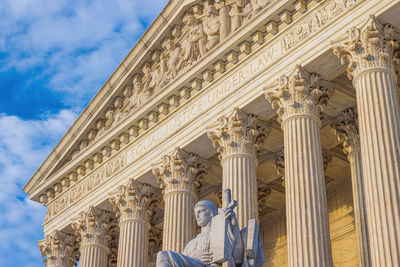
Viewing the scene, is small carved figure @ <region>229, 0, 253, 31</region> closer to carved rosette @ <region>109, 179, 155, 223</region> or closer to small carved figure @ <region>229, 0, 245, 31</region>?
small carved figure @ <region>229, 0, 245, 31</region>

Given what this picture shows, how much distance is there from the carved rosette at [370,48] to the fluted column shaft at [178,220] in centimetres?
808

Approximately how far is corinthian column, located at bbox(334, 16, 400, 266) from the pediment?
3672 mm

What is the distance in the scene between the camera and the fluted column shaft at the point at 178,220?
2564cm

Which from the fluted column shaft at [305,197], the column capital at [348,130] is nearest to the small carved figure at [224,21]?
the column capital at [348,130]

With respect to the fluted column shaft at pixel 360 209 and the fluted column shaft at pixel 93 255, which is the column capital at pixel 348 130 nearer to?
the fluted column shaft at pixel 360 209

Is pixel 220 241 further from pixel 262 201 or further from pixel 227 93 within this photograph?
pixel 262 201

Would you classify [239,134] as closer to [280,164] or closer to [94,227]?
[280,164]

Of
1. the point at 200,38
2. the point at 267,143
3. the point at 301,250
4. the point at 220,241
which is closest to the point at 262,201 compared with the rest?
the point at 267,143

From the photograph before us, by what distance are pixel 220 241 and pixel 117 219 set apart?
1992 cm

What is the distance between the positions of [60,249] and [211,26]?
12.8m

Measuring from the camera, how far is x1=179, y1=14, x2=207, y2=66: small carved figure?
27.8 metres

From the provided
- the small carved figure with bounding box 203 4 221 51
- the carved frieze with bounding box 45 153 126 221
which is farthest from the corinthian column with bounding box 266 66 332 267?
the carved frieze with bounding box 45 153 126 221

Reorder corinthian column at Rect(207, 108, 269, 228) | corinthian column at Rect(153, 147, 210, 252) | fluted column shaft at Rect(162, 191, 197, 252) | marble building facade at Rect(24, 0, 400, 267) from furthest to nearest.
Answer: corinthian column at Rect(153, 147, 210, 252), fluted column shaft at Rect(162, 191, 197, 252), corinthian column at Rect(207, 108, 269, 228), marble building facade at Rect(24, 0, 400, 267)

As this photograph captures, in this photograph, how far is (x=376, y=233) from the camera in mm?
18453
